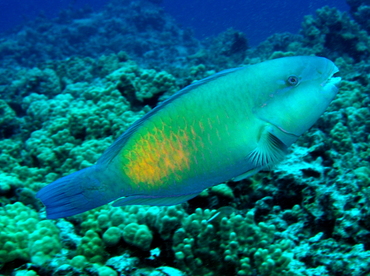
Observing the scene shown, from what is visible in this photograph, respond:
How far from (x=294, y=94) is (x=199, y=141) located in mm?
747

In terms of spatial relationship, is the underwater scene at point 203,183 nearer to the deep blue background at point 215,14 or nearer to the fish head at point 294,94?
the fish head at point 294,94

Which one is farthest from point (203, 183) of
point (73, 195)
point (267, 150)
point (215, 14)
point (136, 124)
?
point (215, 14)

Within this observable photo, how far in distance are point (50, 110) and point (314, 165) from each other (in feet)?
18.5

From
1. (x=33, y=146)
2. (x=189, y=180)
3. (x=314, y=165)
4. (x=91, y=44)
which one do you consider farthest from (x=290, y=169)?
(x=91, y=44)

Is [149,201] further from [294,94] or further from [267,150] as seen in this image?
[294,94]

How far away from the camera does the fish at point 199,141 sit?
1748 mm

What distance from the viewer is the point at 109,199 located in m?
1.79

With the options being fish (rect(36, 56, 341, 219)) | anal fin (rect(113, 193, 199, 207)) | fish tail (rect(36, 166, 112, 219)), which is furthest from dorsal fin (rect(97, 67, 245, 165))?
anal fin (rect(113, 193, 199, 207))

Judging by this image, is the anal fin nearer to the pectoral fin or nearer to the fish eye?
the pectoral fin

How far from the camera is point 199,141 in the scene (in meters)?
1.75

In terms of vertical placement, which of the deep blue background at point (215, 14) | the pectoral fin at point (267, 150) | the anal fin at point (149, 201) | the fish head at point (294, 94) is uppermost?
the deep blue background at point (215, 14)

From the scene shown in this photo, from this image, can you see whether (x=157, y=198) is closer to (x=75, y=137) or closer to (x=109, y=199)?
(x=109, y=199)

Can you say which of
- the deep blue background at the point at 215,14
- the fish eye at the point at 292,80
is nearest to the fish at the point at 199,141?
the fish eye at the point at 292,80

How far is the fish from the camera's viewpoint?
1.75 metres
